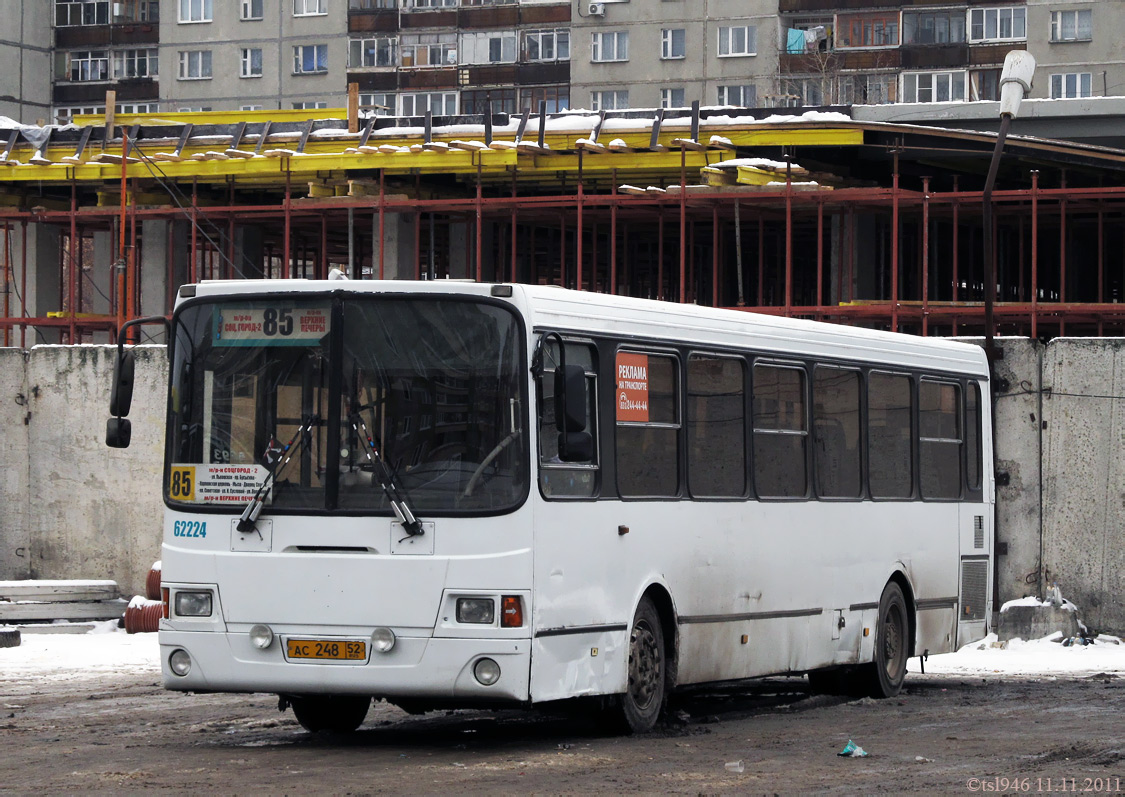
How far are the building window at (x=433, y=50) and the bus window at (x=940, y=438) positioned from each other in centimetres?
6431

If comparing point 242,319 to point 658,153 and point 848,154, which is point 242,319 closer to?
point 658,153

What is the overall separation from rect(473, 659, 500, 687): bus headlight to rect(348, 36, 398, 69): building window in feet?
236

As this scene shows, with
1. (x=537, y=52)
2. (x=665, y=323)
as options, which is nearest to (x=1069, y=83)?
(x=537, y=52)

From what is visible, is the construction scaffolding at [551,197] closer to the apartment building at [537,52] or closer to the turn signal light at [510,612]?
the turn signal light at [510,612]

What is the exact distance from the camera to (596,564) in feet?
37.4

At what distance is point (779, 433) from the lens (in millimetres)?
13766

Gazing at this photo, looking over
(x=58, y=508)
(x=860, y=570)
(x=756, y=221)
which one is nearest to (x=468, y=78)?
(x=756, y=221)

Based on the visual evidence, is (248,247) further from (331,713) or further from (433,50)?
(433,50)

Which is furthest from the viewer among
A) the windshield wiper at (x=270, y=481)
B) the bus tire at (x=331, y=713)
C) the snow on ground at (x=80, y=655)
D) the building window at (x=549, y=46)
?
the building window at (x=549, y=46)

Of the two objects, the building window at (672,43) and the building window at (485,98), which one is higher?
the building window at (672,43)

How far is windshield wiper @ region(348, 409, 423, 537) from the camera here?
10742 mm

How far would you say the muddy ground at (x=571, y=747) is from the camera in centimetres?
973

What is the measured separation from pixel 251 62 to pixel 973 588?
228 feet

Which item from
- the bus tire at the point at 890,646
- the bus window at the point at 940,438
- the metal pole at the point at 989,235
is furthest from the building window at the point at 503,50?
the bus tire at the point at 890,646
